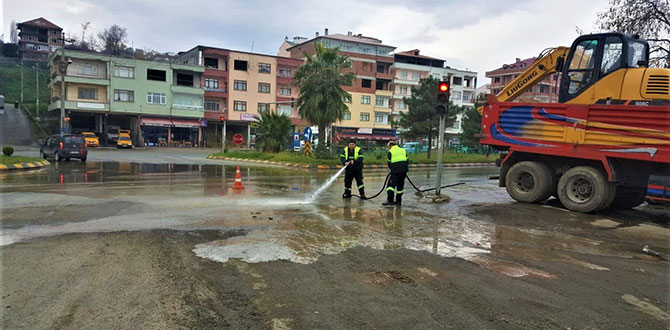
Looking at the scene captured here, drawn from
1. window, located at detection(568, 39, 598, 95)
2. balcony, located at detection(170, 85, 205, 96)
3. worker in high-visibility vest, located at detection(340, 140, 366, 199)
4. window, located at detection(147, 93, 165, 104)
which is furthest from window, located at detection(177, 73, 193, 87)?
window, located at detection(568, 39, 598, 95)

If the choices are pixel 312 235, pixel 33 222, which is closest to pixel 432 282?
pixel 312 235

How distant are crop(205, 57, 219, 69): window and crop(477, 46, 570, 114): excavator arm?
49059 millimetres

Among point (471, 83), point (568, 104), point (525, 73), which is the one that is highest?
point (471, 83)

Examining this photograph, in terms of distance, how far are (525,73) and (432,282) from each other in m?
9.18

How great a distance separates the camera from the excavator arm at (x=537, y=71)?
1139 cm

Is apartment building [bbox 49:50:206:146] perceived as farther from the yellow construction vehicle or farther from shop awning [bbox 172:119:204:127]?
the yellow construction vehicle

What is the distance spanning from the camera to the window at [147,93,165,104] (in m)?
51.9

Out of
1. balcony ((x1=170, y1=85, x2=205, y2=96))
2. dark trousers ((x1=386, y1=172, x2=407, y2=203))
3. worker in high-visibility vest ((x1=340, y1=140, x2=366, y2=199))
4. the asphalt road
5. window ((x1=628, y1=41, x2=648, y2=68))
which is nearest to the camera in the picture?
the asphalt road

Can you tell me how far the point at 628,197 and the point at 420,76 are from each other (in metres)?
60.2

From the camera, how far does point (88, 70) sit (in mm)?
49594

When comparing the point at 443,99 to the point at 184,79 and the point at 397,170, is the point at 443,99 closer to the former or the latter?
the point at 397,170

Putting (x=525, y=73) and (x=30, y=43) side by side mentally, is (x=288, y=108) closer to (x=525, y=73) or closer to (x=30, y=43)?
(x=525, y=73)

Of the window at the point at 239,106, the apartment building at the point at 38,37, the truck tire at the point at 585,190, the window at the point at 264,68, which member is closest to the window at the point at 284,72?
the window at the point at 264,68

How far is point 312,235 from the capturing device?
702 centimetres
